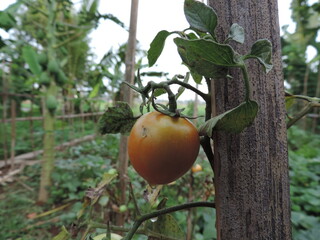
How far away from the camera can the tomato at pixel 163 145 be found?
0.98ft

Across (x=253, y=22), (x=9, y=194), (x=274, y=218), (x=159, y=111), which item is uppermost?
(x=253, y=22)

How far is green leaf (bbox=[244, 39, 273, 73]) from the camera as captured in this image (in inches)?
9.6

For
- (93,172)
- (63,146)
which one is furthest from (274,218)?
(63,146)

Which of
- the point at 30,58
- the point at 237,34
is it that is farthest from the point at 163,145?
the point at 30,58

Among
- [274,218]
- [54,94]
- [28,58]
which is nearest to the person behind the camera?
[274,218]

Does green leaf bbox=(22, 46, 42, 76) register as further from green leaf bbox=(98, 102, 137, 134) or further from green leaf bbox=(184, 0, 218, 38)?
green leaf bbox=(184, 0, 218, 38)

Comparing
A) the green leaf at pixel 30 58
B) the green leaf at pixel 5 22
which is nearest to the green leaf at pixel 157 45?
the green leaf at pixel 5 22

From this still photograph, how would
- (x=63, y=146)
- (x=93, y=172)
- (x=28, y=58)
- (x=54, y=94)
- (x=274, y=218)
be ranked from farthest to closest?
(x=63, y=146), (x=54, y=94), (x=93, y=172), (x=28, y=58), (x=274, y=218)

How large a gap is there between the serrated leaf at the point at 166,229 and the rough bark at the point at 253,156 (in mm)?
128

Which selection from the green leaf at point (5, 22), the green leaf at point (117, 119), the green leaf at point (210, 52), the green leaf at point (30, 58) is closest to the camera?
the green leaf at point (210, 52)

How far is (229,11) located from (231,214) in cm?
24

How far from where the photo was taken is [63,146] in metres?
3.41

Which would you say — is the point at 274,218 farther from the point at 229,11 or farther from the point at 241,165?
the point at 229,11

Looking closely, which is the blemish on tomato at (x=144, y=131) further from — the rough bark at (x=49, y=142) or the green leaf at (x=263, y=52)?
the rough bark at (x=49, y=142)
